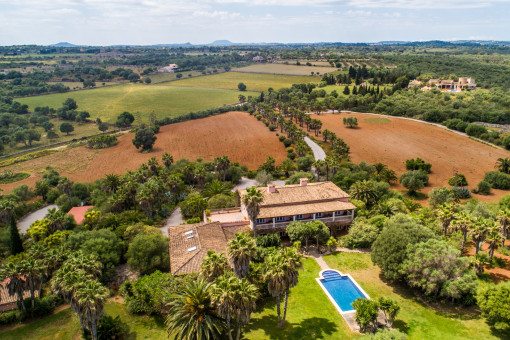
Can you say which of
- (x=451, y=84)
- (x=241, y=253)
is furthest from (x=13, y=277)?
(x=451, y=84)

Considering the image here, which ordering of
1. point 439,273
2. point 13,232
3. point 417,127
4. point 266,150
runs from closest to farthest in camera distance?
point 439,273, point 13,232, point 266,150, point 417,127

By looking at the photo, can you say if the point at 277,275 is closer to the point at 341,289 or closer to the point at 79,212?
the point at 341,289

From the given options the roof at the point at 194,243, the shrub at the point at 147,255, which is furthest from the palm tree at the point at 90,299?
the shrub at the point at 147,255

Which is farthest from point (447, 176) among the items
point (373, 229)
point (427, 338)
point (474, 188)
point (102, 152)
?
point (102, 152)

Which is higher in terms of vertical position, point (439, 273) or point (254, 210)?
point (254, 210)

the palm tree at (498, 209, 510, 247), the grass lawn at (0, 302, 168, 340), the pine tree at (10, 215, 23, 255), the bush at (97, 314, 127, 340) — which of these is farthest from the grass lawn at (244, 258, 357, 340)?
the pine tree at (10, 215, 23, 255)

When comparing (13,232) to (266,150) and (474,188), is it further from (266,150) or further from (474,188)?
(474,188)

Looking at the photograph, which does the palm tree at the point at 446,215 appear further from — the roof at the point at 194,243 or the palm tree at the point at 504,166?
the palm tree at the point at 504,166
